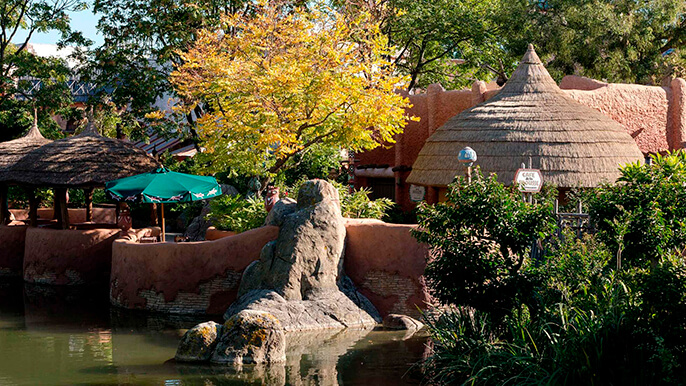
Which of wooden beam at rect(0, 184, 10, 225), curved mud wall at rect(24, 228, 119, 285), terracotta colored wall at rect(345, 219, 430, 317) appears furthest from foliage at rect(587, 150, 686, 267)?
wooden beam at rect(0, 184, 10, 225)

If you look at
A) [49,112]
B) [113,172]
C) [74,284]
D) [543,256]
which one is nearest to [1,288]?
[74,284]

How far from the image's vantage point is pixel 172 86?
83.9ft

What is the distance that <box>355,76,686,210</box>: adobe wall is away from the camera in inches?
888

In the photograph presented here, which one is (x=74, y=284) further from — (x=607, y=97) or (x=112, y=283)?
(x=607, y=97)

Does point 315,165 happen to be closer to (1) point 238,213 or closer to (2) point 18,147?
(1) point 238,213

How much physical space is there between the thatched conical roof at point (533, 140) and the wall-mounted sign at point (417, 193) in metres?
1.11

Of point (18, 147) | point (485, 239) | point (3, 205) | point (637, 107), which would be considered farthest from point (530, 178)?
point (18, 147)

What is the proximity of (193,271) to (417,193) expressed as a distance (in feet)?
24.1

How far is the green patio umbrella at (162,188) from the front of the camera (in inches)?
744

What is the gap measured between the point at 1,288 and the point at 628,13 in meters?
21.1

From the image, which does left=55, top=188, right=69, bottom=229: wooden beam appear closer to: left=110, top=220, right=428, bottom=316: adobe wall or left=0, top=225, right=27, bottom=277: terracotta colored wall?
left=0, top=225, right=27, bottom=277: terracotta colored wall

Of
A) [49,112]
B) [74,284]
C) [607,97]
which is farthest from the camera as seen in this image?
[49,112]

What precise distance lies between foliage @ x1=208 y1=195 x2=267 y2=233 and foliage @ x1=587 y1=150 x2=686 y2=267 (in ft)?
30.3

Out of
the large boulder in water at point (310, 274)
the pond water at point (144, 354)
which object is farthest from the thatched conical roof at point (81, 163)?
the large boulder in water at point (310, 274)
